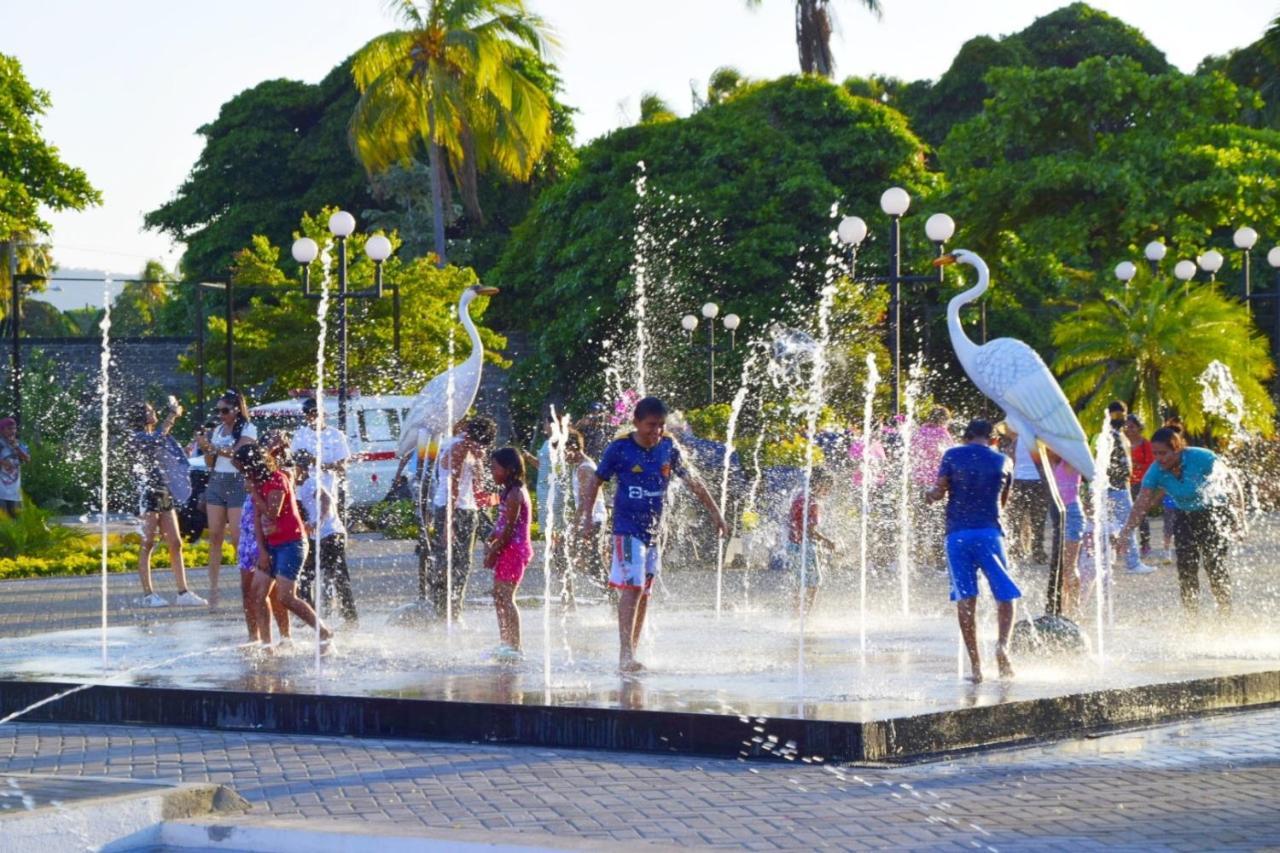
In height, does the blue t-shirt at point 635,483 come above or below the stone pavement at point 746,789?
above

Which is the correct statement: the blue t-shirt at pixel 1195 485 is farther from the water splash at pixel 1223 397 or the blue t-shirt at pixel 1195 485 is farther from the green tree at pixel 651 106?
the green tree at pixel 651 106

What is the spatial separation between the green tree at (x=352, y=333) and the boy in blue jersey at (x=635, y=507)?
2268cm

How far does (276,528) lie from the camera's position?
10.4 meters

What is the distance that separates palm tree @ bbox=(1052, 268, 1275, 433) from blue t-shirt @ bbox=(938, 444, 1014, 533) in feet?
54.5

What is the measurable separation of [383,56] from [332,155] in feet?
24.2

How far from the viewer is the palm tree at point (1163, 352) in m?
25.4

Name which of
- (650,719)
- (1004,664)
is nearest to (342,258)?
Result: (1004,664)

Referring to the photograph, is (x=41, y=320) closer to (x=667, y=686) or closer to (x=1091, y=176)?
(x=1091, y=176)

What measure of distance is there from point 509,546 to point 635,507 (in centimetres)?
104

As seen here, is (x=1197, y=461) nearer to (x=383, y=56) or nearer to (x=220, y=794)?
(x=220, y=794)

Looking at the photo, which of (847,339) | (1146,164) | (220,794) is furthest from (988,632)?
(1146,164)

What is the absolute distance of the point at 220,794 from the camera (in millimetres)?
6469

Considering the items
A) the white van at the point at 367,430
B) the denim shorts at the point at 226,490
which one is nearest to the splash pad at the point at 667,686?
the denim shorts at the point at 226,490

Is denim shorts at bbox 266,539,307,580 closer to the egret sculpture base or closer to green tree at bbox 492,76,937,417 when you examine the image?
the egret sculpture base
